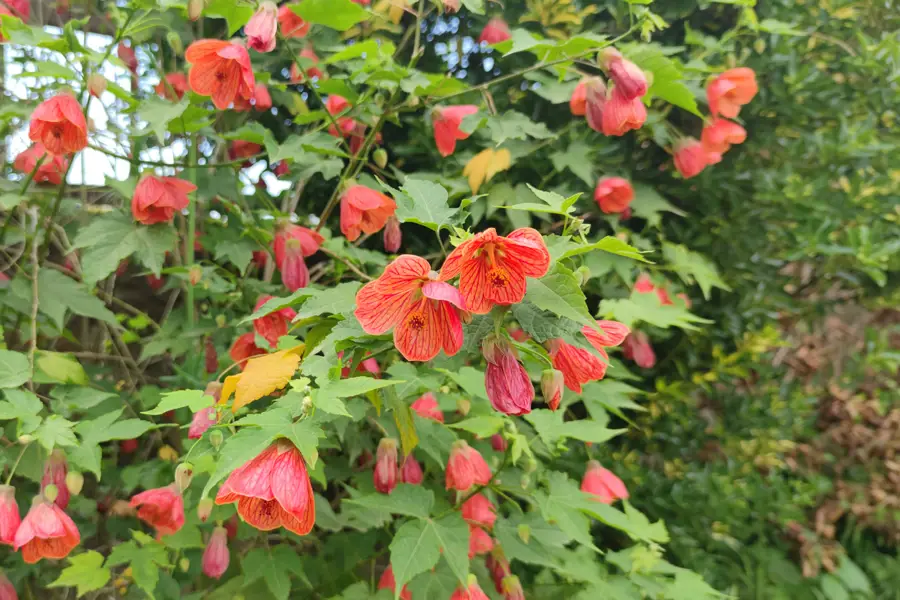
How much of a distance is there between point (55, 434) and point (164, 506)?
223 mm

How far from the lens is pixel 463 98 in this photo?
1536 mm

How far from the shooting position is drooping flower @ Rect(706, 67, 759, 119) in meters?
1.36

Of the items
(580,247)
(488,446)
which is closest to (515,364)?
(580,247)

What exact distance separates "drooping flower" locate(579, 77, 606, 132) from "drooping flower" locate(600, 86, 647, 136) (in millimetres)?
21

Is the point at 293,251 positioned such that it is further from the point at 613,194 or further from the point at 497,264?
the point at 613,194

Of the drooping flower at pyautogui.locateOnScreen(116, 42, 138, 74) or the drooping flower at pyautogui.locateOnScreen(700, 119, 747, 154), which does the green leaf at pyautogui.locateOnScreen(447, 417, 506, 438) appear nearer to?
the drooping flower at pyautogui.locateOnScreen(700, 119, 747, 154)

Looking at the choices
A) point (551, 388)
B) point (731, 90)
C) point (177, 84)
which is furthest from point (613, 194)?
point (177, 84)

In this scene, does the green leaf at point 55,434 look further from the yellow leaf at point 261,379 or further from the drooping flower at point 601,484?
the drooping flower at point 601,484

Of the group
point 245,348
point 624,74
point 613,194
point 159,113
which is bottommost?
point 245,348

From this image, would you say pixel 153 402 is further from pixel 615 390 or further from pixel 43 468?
pixel 615 390

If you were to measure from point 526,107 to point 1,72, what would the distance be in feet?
4.65

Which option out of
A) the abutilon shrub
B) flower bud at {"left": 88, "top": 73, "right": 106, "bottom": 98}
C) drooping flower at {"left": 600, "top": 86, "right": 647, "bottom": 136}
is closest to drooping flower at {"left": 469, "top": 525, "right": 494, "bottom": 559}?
the abutilon shrub

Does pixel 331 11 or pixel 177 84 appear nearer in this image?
pixel 331 11

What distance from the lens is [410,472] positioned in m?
1.14
